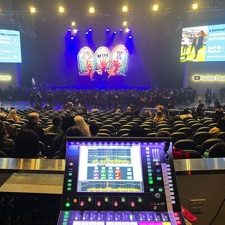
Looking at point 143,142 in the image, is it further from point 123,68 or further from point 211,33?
point 123,68

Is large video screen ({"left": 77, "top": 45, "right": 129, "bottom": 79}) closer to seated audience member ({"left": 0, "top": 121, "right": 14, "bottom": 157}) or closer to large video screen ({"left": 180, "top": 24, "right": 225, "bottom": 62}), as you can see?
large video screen ({"left": 180, "top": 24, "right": 225, "bottom": 62})

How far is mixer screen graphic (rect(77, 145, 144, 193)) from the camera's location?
1469 millimetres

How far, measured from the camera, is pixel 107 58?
891 inches

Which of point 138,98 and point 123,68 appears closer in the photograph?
point 138,98

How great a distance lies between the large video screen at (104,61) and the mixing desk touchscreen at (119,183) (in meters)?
21.3

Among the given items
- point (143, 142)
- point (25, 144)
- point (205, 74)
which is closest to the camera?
point (143, 142)

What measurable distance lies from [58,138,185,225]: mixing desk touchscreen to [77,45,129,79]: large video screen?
21.3 m

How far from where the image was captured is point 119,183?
4.84 feet

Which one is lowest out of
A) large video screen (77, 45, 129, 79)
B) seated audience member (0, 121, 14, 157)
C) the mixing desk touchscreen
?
seated audience member (0, 121, 14, 157)

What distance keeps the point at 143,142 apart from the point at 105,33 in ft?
74.1

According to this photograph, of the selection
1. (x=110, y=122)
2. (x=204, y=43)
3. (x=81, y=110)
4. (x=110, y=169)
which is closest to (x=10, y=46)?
(x=81, y=110)

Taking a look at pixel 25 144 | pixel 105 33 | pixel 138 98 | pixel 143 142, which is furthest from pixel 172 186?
pixel 105 33

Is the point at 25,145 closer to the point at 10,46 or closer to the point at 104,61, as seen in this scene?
the point at 10,46

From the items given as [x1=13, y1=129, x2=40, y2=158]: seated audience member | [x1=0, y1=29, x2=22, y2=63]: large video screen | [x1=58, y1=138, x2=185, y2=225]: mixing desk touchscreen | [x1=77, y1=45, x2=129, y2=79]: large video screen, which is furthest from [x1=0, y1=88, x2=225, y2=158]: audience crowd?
[x1=0, y1=29, x2=22, y2=63]: large video screen
